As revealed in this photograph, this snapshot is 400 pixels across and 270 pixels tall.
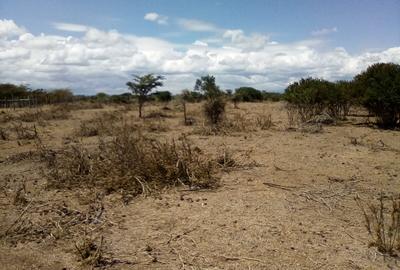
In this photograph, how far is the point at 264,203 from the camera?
6496 mm

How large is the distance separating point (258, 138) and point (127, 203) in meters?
7.41

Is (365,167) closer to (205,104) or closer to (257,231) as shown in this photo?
(257,231)

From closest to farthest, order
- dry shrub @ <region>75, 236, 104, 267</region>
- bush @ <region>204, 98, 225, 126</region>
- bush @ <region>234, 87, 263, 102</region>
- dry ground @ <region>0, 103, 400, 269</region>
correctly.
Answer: dry shrub @ <region>75, 236, 104, 267</region>
dry ground @ <region>0, 103, 400, 269</region>
bush @ <region>204, 98, 225, 126</region>
bush @ <region>234, 87, 263, 102</region>

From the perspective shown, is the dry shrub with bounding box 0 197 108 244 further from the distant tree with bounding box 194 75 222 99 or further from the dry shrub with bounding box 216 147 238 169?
the distant tree with bounding box 194 75 222 99

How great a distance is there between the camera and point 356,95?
17.5 m

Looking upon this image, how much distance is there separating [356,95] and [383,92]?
2.08m

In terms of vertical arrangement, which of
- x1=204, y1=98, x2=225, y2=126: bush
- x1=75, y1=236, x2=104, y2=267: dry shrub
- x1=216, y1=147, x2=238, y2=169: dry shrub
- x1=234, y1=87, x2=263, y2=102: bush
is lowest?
x1=75, y1=236, x2=104, y2=267: dry shrub

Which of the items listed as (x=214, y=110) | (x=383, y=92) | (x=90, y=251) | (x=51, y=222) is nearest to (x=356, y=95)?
(x=383, y=92)

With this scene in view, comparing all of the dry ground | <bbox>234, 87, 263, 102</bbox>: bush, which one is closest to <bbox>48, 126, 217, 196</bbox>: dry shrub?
the dry ground

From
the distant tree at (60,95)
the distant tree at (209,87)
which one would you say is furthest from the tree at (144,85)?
the distant tree at (60,95)

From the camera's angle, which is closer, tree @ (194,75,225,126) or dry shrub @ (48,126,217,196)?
dry shrub @ (48,126,217,196)

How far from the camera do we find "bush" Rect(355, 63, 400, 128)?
15.3 meters

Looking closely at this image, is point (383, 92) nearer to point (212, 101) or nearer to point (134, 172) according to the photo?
point (212, 101)

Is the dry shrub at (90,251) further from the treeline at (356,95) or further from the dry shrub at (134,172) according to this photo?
the treeline at (356,95)
